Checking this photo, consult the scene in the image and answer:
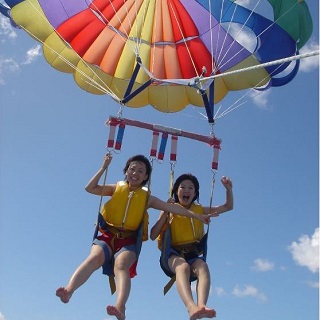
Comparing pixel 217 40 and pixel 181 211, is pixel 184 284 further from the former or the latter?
pixel 217 40

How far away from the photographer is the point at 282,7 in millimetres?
6336

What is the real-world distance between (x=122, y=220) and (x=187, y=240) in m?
0.66

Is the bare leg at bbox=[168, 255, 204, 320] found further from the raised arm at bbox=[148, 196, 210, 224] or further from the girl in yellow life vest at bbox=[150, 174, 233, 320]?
the raised arm at bbox=[148, 196, 210, 224]

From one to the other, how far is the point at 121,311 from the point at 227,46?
13.0 ft

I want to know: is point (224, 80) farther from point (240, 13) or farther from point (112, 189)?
point (112, 189)

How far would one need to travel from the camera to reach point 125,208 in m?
4.93

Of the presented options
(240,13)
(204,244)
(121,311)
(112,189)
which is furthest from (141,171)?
(240,13)

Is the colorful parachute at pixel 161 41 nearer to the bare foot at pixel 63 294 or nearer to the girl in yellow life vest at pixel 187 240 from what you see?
the girl in yellow life vest at pixel 187 240

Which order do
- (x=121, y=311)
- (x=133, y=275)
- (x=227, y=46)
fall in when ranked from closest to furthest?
(x=121, y=311) → (x=133, y=275) → (x=227, y=46)

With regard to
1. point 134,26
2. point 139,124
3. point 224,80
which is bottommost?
point 139,124

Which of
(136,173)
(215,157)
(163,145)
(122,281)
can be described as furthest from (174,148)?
(122,281)

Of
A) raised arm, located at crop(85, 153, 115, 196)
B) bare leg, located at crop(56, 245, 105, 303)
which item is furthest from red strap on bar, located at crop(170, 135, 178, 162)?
bare leg, located at crop(56, 245, 105, 303)

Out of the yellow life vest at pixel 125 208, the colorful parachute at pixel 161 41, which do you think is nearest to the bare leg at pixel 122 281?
the yellow life vest at pixel 125 208

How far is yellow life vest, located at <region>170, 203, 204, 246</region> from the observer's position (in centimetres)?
502
